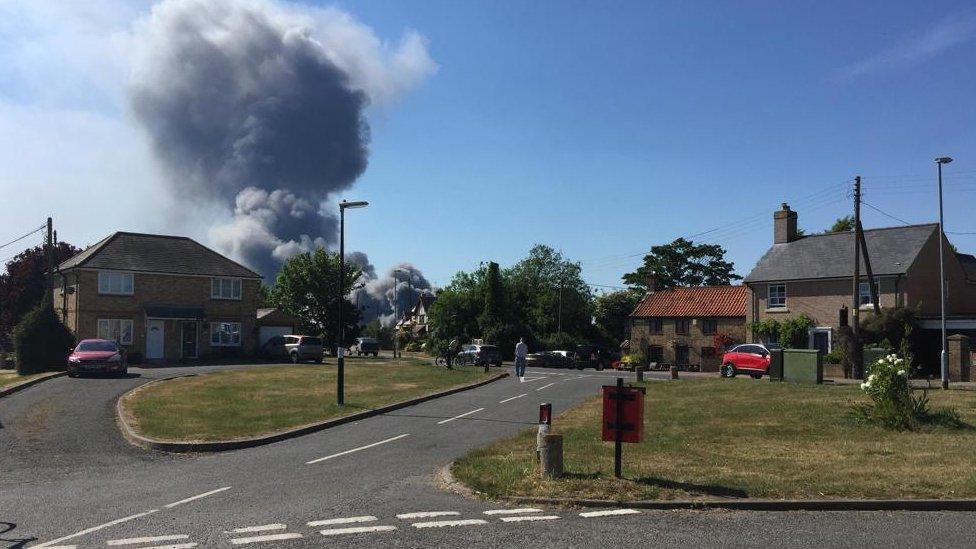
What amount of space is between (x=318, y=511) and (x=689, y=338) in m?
51.7

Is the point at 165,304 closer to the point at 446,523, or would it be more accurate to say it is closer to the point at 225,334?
the point at 225,334

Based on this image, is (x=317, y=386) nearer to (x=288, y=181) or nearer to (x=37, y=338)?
(x=37, y=338)

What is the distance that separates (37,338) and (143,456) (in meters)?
26.0

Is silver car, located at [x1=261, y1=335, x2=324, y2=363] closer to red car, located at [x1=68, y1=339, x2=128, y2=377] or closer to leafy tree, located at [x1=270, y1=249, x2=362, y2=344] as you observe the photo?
red car, located at [x1=68, y1=339, x2=128, y2=377]

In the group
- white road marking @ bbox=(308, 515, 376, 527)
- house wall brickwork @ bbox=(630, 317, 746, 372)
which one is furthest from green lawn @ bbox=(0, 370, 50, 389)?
house wall brickwork @ bbox=(630, 317, 746, 372)

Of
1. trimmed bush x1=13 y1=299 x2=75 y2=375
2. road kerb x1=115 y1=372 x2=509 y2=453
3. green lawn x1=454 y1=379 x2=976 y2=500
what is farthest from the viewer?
trimmed bush x1=13 y1=299 x2=75 y2=375

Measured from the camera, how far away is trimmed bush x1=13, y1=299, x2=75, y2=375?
36.5 m

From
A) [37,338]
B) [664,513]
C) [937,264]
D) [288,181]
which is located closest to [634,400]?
[664,513]

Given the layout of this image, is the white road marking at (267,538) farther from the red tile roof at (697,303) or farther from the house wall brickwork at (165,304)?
the red tile roof at (697,303)

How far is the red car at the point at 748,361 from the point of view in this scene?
37.0 metres

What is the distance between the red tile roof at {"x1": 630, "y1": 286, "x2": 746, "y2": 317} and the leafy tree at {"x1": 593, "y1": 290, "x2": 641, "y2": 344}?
15.3m

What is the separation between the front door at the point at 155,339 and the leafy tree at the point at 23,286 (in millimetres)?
20054

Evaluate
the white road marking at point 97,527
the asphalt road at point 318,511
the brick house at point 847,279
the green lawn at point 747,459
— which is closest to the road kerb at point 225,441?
the asphalt road at point 318,511

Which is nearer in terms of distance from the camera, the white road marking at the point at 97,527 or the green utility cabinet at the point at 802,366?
the white road marking at the point at 97,527
